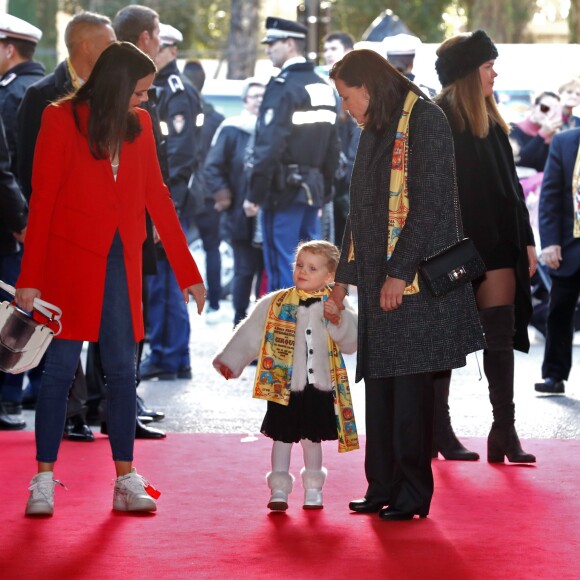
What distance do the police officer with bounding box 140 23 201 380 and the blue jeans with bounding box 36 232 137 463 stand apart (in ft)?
12.9

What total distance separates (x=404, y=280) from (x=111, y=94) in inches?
52.5

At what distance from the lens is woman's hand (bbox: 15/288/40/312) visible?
5.59 meters

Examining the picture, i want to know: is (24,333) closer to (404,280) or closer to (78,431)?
(404,280)

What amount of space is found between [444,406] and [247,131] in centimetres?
686

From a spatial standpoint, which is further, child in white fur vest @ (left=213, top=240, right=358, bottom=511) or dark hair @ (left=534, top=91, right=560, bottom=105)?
dark hair @ (left=534, top=91, right=560, bottom=105)

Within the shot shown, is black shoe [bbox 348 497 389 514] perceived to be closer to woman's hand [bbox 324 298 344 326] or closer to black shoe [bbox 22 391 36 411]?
woman's hand [bbox 324 298 344 326]

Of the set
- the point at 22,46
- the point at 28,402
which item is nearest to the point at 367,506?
the point at 28,402

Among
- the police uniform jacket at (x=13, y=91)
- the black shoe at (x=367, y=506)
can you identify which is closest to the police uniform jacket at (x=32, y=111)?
the police uniform jacket at (x=13, y=91)

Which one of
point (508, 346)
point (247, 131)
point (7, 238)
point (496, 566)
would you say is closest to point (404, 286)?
point (496, 566)

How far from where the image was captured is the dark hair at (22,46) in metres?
8.71

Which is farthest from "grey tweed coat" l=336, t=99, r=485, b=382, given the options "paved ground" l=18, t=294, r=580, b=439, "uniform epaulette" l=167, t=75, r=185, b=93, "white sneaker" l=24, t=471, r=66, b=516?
"uniform epaulette" l=167, t=75, r=185, b=93

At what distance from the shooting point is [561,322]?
9.80 m

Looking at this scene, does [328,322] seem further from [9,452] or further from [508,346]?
[9,452]

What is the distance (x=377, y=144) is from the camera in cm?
569
